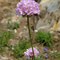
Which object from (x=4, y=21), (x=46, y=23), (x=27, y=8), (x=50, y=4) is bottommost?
(x=4, y=21)

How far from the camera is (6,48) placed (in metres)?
4.31

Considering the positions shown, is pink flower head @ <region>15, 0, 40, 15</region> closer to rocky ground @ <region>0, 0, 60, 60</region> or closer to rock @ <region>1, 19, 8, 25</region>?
rocky ground @ <region>0, 0, 60, 60</region>

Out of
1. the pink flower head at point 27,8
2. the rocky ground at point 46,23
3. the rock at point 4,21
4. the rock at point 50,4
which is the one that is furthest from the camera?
the rock at point 4,21

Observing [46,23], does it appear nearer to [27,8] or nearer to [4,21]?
[4,21]

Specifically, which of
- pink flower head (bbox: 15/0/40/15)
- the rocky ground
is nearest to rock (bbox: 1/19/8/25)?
the rocky ground

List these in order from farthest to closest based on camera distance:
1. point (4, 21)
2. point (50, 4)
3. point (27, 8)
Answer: point (4, 21) < point (50, 4) < point (27, 8)

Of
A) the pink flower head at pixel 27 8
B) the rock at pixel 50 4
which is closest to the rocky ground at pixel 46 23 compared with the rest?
the rock at pixel 50 4

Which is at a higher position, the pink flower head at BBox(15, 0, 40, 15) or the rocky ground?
the pink flower head at BBox(15, 0, 40, 15)

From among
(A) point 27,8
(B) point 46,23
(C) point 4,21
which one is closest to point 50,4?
(B) point 46,23

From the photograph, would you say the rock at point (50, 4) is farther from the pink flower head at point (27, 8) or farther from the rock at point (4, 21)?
the pink flower head at point (27, 8)

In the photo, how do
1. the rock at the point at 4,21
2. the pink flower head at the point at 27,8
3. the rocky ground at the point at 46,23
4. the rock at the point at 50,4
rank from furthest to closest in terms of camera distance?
the rock at the point at 4,21 → the rock at the point at 50,4 → the rocky ground at the point at 46,23 → the pink flower head at the point at 27,8

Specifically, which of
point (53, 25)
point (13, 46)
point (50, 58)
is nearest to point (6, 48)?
point (13, 46)

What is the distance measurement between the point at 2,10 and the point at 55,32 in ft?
10.8

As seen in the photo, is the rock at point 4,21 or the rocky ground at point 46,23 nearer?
the rocky ground at point 46,23
